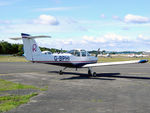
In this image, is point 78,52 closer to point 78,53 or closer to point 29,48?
point 78,53

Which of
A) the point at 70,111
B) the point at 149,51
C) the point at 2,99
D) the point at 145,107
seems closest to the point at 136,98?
the point at 145,107

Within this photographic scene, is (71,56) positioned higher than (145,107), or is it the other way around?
(71,56)

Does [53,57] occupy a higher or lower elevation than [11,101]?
higher

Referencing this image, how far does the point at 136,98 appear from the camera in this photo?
897 cm

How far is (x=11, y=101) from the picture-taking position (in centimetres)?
825

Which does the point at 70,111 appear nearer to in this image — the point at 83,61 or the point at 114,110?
the point at 114,110

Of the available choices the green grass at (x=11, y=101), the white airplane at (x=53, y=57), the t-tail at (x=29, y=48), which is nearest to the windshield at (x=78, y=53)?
the white airplane at (x=53, y=57)

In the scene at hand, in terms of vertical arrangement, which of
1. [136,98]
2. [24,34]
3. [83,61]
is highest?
[24,34]

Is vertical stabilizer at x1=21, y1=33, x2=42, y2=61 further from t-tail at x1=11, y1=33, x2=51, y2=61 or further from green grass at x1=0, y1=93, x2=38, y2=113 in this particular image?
green grass at x1=0, y1=93, x2=38, y2=113

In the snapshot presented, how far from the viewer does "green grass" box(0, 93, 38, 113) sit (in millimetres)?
7309

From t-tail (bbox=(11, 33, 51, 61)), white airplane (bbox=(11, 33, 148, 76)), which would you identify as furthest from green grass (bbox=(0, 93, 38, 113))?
t-tail (bbox=(11, 33, 51, 61))

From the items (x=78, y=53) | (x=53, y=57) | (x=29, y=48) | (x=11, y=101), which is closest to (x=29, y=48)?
(x=29, y=48)

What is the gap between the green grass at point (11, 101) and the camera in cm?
731

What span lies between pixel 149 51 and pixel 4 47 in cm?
14086
